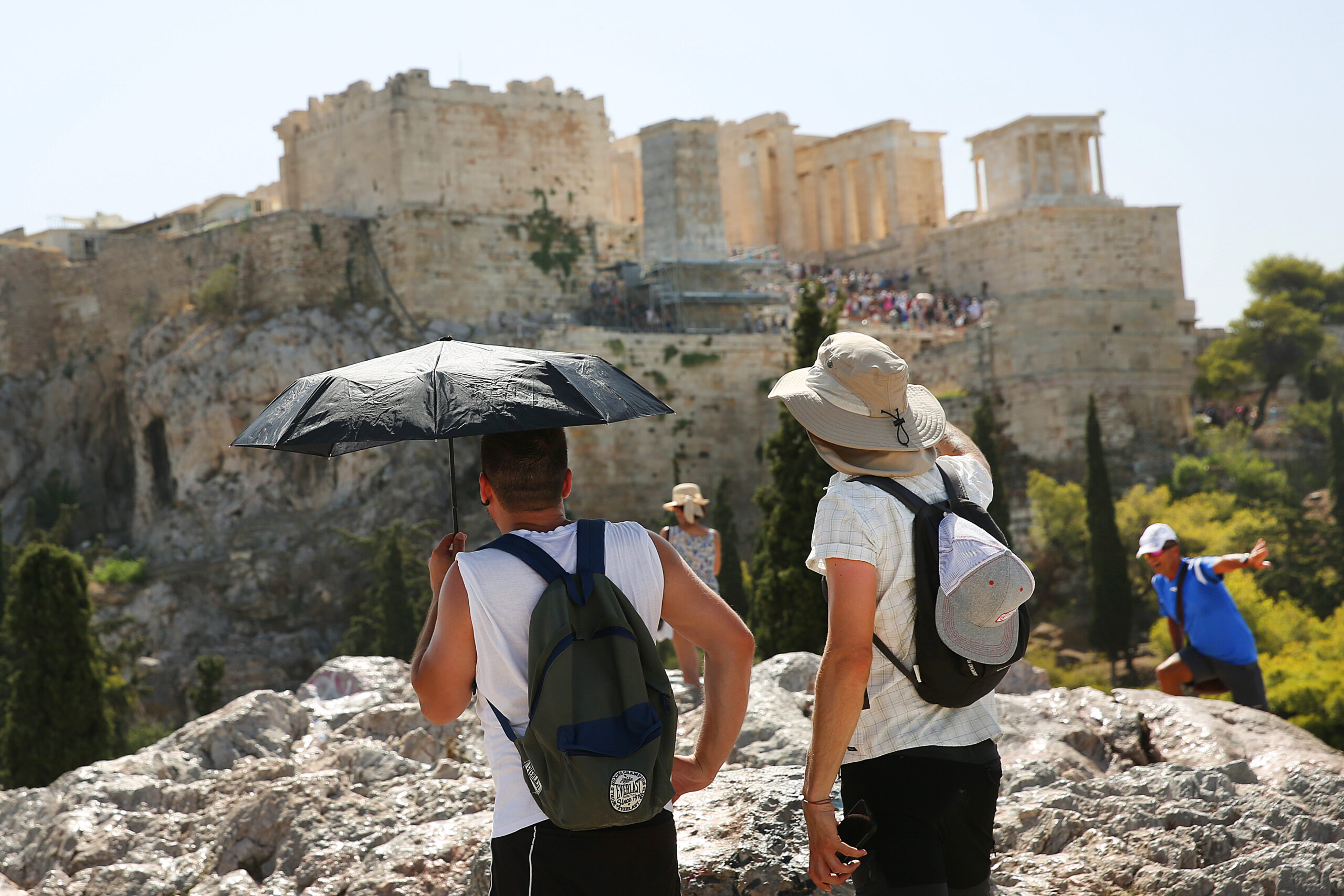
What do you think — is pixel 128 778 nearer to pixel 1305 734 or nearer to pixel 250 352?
pixel 1305 734

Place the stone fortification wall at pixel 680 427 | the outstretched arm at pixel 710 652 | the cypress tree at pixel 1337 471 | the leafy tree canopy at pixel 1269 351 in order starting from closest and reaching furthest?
the outstretched arm at pixel 710 652 → the cypress tree at pixel 1337 471 → the stone fortification wall at pixel 680 427 → the leafy tree canopy at pixel 1269 351

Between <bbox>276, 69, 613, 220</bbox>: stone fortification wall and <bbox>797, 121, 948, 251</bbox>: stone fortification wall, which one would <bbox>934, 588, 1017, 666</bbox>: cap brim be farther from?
<bbox>797, 121, 948, 251</bbox>: stone fortification wall

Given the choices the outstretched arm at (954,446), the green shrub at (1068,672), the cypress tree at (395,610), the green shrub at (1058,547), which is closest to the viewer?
the outstretched arm at (954,446)

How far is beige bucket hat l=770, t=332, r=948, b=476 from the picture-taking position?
10.0 feet

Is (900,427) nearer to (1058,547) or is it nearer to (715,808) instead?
(715,808)

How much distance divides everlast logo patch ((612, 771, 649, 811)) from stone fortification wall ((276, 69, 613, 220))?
1043 inches

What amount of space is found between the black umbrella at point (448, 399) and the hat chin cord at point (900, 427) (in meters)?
0.53

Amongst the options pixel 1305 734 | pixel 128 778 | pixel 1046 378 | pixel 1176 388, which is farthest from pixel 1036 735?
pixel 1176 388

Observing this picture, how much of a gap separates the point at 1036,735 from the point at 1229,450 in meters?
21.0

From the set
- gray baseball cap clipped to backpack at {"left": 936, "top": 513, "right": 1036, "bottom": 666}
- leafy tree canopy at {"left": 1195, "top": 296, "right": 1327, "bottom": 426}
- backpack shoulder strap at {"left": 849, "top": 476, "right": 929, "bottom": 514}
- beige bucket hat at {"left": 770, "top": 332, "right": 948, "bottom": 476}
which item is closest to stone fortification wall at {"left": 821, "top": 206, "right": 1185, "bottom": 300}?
leafy tree canopy at {"left": 1195, "top": 296, "right": 1327, "bottom": 426}

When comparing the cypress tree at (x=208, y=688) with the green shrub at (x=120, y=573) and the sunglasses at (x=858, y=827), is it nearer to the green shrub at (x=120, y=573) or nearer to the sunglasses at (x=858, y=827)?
the green shrub at (x=120, y=573)

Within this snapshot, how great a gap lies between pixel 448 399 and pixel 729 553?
19.1 m

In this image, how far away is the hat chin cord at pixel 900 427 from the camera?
3.05 m

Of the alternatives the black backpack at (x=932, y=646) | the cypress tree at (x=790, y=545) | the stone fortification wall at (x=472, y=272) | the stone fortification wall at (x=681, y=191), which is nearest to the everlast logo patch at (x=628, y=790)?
the black backpack at (x=932, y=646)
